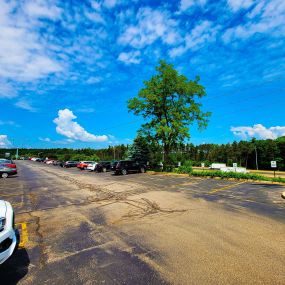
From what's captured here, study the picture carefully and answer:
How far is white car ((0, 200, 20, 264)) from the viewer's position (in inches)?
145

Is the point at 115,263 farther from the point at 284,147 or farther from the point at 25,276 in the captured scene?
the point at 284,147

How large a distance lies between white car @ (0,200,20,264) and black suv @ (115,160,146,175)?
2325cm

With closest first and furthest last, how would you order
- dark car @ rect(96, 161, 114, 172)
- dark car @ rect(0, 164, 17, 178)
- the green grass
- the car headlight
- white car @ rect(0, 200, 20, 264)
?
1. white car @ rect(0, 200, 20, 264)
2. the car headlight
3. the green grass
4. dark car @ rect(0, 164, 17, 178)
5. dark car @ rect(96, 161, 114, 172)

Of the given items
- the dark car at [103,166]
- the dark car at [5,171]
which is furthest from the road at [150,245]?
the dark car at [103,166]

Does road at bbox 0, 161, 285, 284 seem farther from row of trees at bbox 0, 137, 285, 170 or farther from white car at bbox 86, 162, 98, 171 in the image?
white car at bbox 86, 162, 98, 171

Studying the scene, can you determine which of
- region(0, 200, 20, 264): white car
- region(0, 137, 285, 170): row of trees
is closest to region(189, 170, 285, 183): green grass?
region(0, 137, 285, 170): row of trees

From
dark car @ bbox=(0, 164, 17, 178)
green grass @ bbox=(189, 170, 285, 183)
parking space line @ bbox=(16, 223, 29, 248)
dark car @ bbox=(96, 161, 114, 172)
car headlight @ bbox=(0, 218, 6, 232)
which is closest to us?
car headlight @ bbox=(0, 218, 6, 232)

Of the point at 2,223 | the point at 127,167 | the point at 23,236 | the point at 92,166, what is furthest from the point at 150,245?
the point at 92,166

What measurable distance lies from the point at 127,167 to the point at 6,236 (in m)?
24.7

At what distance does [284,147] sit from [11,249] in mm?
63554

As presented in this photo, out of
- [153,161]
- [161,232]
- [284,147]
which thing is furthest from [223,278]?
[284,147]

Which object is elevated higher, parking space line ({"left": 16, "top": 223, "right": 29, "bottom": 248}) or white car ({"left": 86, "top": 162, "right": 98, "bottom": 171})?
white car ({"left": 86, "top": 162, "right": 98, "bottom": 171})

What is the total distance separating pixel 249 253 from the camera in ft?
15.1

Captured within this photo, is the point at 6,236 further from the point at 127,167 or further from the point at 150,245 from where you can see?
the point at 127,167
